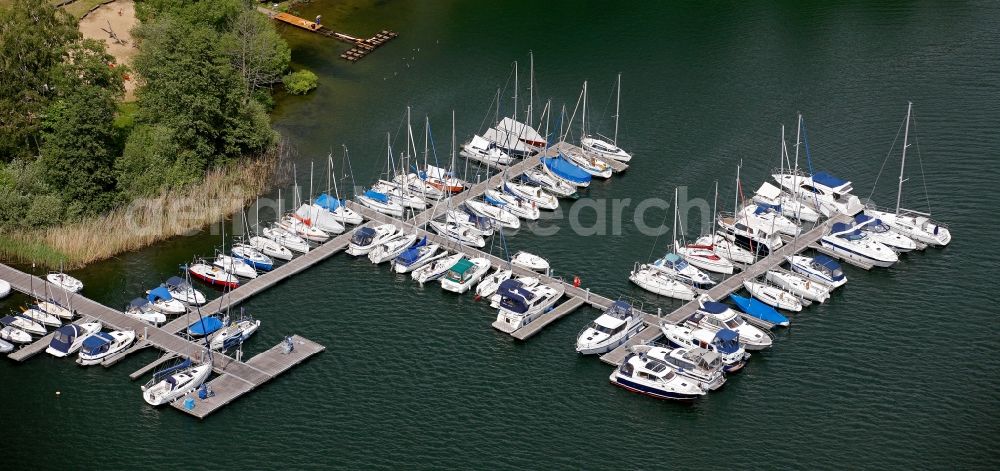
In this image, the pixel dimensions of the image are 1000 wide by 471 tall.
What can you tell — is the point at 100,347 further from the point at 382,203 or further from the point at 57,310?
the point at 382,203

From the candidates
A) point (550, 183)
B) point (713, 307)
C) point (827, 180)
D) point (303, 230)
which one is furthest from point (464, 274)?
point (827, 180)

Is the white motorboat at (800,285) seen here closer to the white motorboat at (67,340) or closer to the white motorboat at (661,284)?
the white motorboat at (661,284)

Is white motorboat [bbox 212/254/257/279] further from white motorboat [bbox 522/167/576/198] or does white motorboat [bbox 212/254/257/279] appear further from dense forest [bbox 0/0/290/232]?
white motorboat [bbox 522/167/576/198]

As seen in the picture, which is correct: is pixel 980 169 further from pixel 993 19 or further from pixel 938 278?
pixel 993 19

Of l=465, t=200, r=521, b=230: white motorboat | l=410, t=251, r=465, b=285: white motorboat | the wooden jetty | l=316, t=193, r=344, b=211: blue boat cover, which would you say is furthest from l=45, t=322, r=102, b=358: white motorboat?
the wooden jetty

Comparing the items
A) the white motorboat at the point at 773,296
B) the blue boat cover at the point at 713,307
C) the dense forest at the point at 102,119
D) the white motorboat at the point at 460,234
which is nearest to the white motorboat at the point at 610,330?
the blue boat cover at the point at 713,307

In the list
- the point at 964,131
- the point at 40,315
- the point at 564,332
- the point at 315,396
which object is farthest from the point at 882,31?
the point at 40,315
